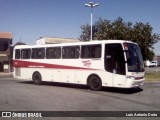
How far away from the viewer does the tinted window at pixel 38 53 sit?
20.8m

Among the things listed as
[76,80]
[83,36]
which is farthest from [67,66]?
[83,36]

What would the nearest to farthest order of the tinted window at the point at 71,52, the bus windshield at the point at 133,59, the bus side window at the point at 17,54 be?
the bus windshield at the point at 133,59
the tinted window at the point at 71,52
the bus side window at the point at 17,54

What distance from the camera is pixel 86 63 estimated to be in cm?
1755

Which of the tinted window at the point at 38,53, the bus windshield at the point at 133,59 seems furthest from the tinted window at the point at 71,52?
the bus windshield at the point at 133,59

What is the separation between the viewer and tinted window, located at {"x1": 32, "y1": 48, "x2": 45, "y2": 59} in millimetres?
20828

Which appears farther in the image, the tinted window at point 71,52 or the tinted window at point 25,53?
the tinted window at point 25,53

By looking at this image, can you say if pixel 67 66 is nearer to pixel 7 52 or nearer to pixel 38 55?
pixel 38 55

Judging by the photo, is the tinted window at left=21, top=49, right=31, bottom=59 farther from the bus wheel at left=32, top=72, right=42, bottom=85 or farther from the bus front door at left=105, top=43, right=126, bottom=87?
the bus front door at left=105, top=43, right=126, bottom=87

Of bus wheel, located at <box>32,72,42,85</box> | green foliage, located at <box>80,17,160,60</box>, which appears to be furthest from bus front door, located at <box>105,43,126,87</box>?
green foliage, located at <box>80,17,160,60</box>

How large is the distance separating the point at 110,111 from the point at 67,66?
8944 millimetres

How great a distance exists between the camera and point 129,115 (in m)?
9.62

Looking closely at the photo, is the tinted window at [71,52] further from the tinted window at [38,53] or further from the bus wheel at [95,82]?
the tinted window at [38,53]

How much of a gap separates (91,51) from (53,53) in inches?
149

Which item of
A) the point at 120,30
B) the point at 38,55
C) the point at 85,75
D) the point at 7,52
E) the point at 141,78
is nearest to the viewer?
the point at 141,78
